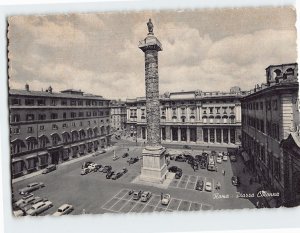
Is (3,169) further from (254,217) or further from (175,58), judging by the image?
(254,217)

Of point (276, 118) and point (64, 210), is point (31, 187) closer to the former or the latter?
point (64, 210)

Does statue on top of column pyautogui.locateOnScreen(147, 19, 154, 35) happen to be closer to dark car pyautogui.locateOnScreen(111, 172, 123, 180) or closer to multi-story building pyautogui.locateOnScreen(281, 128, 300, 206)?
multi-story building pyautogui.locateOnScreen(281, 128, 300, 206)

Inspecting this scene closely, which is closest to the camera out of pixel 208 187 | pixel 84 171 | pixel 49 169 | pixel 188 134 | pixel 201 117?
pixel 208 187

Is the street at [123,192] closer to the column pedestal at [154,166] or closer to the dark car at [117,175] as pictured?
the dark car at [117,175]

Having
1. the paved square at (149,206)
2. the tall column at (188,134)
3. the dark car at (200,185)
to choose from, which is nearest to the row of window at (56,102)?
the paved square at (149,206)

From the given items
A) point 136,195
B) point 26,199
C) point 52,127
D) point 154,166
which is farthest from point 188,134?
point 26,199

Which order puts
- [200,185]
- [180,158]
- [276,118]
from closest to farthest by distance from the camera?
[276,118] < [200,185] < [180,158]
